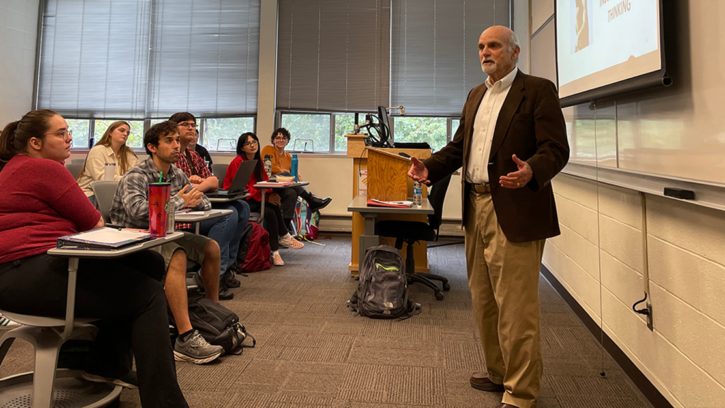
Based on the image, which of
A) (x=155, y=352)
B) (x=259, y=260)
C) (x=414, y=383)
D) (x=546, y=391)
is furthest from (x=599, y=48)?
(x=259, y=260)

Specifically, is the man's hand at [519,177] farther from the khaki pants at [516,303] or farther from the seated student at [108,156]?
the seated student at [108,156]

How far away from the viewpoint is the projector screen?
165cm

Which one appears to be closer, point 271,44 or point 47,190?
point 47,190

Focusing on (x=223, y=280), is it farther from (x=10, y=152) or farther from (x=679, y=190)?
(x=679, y=190)

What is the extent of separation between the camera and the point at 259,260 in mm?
3982

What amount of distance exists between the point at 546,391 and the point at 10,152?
230cm

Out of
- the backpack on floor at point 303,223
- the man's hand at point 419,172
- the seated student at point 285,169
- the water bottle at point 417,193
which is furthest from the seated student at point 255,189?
the man's hand at point 419,172

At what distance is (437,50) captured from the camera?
19.0ft

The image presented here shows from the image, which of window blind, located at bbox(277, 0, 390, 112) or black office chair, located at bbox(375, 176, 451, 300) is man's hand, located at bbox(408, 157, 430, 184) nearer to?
black office chair, located at bbox(375, 176, 451, 300)

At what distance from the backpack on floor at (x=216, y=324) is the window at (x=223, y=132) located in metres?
4.26

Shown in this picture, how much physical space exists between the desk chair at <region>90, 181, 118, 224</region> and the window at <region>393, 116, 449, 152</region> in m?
4.19

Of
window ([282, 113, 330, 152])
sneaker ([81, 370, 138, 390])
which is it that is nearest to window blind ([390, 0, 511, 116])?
window ([282, 113, 330, 152])

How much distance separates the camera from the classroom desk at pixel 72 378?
4.47 ft

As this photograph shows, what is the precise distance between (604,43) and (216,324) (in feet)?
7.68
